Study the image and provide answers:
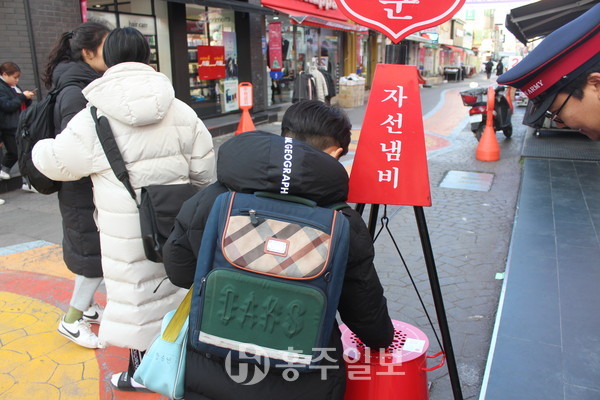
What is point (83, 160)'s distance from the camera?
225cm

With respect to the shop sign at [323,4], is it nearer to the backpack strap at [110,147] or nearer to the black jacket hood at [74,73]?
the black jacket hood at [74,73]

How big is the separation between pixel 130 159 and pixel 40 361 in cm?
166

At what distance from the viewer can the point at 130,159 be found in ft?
7.45

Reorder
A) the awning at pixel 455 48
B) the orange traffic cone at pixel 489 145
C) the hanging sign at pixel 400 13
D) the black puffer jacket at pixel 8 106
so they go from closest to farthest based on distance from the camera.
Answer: the hanging sign at pixel 400 13
the black puffer jacket at pixel 8 106
the orange traffic cone at pixel 489 145
the awning at pixel 455 48

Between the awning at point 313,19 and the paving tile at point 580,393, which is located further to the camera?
the awning at point 313,19

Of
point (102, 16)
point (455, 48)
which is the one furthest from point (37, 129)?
point (455, 48)

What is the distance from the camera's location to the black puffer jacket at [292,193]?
149cm

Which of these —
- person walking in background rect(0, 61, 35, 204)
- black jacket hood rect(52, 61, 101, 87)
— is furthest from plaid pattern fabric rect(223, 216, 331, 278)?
person walking in background rect(0, 61, 35, 204)

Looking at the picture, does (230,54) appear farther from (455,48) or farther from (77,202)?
(455,48)

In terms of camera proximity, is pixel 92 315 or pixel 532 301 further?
pixel 532 301

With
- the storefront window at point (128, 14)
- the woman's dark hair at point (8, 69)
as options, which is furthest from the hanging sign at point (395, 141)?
the storefront window at point (128, 14)

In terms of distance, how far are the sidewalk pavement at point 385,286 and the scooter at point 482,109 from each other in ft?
8.34

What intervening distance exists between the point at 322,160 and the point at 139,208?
112 cm

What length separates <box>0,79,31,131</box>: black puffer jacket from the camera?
6.42m
